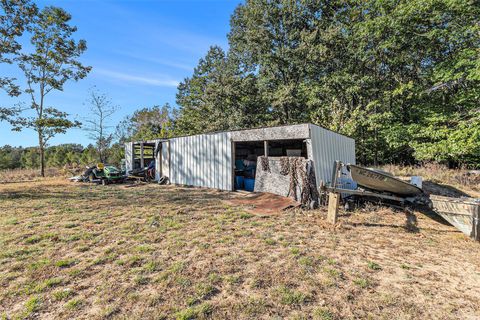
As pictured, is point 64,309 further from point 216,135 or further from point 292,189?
point 216,135

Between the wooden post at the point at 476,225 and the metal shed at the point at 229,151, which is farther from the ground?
the metal shed at the point at 229,151

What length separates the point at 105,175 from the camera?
10.9m

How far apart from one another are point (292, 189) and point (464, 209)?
3.48 metres

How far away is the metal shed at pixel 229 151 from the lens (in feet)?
21.1

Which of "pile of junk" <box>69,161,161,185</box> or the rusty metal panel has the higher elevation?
the rusty metal panel

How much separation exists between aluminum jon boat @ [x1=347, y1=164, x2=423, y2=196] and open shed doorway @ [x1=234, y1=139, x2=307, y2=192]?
357cm

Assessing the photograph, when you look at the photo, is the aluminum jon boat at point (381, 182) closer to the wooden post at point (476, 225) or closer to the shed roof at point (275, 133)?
the wooden post at point (476, 225)

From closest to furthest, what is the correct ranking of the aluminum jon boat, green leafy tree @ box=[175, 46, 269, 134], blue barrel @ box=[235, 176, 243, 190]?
the aluminum jon boat < blue barrel @ box=[235, 176, 243, 190] < green leafy tree @ box=[175, 46, 269, 134]

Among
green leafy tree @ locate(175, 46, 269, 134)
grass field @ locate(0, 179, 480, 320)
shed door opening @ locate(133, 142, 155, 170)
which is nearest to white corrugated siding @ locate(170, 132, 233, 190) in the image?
shed door opening @ locate(133, 142, 155, 170)

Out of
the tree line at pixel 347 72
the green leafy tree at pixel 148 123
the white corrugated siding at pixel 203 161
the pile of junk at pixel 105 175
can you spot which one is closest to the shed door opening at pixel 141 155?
the pile of junk at pixel 105 175

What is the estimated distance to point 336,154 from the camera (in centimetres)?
759

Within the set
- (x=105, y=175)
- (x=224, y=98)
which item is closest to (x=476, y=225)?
(x=105, y=175)

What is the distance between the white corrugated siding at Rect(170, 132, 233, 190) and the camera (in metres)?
8.63

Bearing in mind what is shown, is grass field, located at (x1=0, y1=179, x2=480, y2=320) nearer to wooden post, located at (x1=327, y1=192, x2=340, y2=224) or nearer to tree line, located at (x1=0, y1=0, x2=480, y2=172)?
wooden post, located at (x1=327, y1=192, x2=340, y2=224)
